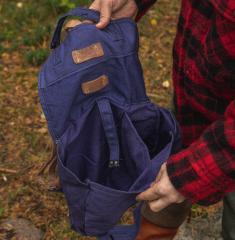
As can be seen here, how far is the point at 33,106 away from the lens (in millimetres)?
3406

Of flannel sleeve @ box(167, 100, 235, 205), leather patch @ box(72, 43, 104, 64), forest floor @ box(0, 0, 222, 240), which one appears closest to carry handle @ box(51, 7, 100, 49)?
leather patch @ box(72, 43, 104, 64)

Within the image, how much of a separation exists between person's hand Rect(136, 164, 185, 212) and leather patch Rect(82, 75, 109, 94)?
40cm

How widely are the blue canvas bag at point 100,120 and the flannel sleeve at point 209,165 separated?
226 millimetres

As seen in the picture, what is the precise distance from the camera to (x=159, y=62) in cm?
385

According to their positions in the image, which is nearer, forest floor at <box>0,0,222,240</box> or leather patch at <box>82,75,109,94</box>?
leather patch at <box>82,75,109,94</box>

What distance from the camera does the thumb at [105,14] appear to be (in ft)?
6.21

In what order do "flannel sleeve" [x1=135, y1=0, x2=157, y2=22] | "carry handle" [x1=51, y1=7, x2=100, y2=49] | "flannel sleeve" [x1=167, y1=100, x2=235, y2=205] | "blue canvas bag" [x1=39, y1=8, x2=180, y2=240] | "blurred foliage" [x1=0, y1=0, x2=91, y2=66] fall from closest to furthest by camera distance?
"flannel sleeve" [x1=167, y1=100, x2=235, y2=205] < "blue canvas bag" [x1=39, y1=8, x2=180, y2=240] < "carry handle" [x1=51, y1=7, x2=100, y2=49] < "flannel sleeve" [x1=135, y1=0, x2=157, y2=22] < "blurred foliage" [x1=0, y1=0, x2=91, y2=66]

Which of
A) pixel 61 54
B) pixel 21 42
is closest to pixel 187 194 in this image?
pixel 61 54

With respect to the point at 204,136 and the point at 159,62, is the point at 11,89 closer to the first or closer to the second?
the point at 159,62

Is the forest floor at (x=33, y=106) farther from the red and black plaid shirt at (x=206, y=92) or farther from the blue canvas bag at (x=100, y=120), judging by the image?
the red and black plaid shirt at (x=206, y=92)

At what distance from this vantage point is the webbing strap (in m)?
1.84

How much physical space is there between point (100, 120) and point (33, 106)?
63.3 inches

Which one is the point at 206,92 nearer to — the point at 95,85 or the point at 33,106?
the point at 95,85

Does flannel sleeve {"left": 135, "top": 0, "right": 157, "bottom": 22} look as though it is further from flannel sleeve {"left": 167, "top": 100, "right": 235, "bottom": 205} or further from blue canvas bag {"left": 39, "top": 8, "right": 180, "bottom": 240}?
flannel sleeve {"left": 167, "top": 100, "right": 235, "bottom": 205}
